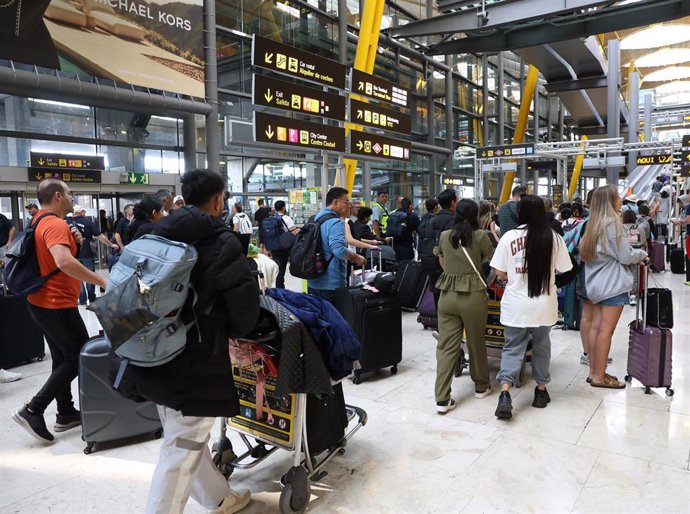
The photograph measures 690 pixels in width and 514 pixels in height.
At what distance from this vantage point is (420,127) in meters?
24.3

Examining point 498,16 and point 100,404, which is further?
point 498,16

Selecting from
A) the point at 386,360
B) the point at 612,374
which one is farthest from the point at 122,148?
the point at 612,374

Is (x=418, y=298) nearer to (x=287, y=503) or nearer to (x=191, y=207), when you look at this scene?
(x=287, y=503)

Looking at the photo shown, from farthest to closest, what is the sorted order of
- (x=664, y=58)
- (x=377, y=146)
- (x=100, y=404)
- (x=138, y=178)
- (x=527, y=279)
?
(x=664, y=58), (x=138, y=178), (x=377, y=146), (x=527, y=279), (x=100, y=404)

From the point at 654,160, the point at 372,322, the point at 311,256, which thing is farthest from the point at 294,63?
the point at 654,160

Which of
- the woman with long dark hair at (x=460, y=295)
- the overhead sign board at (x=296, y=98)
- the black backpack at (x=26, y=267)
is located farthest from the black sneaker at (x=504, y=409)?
the overhead sign board at (x=296, y=98)

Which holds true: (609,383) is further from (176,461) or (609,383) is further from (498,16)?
(498,16)

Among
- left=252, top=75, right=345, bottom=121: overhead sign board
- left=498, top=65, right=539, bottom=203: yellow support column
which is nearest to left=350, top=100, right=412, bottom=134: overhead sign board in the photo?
left=252, top=75, right=345, bottom=121: overhead sign board

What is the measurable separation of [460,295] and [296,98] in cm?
410

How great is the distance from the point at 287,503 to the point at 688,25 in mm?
35389

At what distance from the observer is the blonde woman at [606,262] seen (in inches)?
165

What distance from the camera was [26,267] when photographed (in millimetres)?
3471

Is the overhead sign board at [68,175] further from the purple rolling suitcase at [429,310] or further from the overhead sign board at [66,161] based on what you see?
the purple rolling suitcase at [429,310]

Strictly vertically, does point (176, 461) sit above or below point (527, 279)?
below
